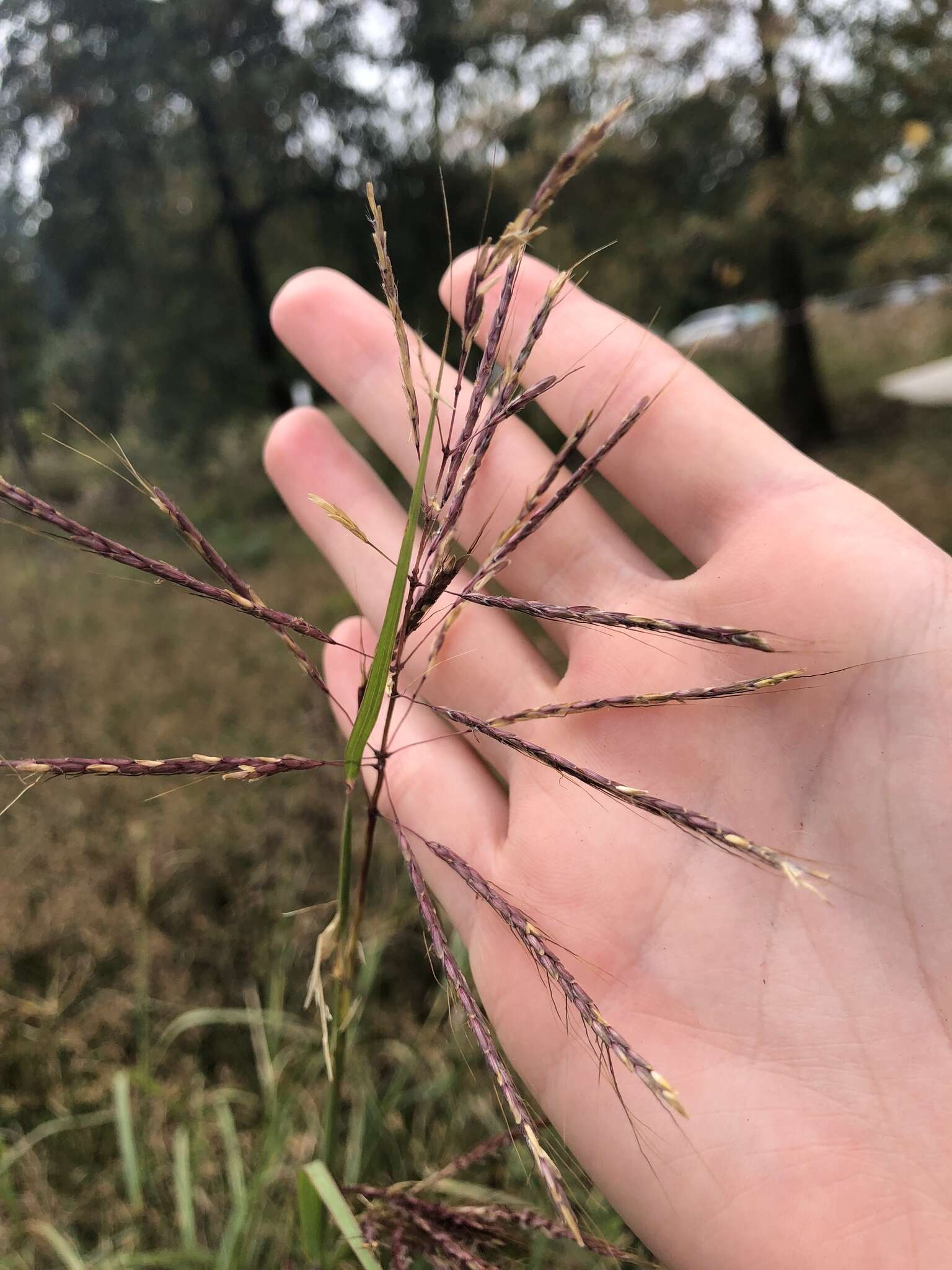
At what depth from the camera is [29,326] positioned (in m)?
5.06

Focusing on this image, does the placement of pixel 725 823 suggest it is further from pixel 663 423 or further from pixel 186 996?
pixel 186 996

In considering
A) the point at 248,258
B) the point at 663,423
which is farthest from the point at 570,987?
the point at 248,258

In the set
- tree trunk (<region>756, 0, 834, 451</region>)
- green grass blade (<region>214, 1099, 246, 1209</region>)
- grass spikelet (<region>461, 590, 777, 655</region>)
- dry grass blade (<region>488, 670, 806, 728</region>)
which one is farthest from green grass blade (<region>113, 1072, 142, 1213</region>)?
tree trunk (<region>756, 0, 834, 451</region>)

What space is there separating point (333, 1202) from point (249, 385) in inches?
236

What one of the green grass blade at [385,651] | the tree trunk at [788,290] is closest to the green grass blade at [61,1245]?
the green grass blade at [385,651]

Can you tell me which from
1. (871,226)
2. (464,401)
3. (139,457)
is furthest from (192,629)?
(871,226)

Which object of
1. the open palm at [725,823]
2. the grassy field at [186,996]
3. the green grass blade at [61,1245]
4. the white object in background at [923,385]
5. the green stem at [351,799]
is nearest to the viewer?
the green stem at [351,799]

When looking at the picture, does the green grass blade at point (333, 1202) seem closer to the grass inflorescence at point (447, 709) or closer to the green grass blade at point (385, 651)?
the grass inflorescence at point (447, 709)

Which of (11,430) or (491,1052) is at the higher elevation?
(11,430)

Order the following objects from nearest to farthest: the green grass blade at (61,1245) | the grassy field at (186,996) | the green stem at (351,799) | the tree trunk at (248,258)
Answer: the green stem at (351,799) < the green grass blade at (61,1245) < the grassy field at (186,996) < the tree trunk at (248,258)

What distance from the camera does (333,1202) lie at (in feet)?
2.78

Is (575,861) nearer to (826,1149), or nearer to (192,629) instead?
(826,1149)

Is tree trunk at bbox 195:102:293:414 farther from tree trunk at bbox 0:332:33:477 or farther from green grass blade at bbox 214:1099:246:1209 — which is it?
green grass blade at bbox 214:1099:246:1209

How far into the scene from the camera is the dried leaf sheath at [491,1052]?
0.67 metres
